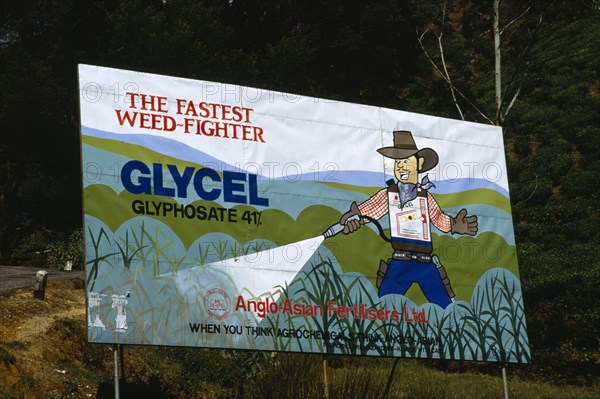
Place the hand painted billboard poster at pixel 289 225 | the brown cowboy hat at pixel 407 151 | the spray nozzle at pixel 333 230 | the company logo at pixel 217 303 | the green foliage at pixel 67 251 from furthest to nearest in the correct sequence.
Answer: the green foliage at pixel 67 251 < the brown cowboy hat at pixel 407 151 < the spray nozzle at pixel 333 230 < the company logo at pixel 217 303 < the hand painted billboard poster at pixel 289 225

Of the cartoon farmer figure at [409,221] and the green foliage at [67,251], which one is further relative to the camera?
the green foliage at [67,251]

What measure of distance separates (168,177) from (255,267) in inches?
54.7

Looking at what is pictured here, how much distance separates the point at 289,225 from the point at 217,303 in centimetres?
136

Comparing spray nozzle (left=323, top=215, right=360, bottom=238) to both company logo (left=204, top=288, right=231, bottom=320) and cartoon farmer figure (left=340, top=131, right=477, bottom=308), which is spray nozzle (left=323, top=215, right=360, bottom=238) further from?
company logo (left=204, top=288, right=231, bottom=320)

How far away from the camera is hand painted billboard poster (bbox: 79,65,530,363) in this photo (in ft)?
32.8

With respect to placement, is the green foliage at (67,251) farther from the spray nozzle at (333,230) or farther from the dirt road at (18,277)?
the spray nozzle at (333,230)

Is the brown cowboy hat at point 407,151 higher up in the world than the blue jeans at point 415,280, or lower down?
higher up

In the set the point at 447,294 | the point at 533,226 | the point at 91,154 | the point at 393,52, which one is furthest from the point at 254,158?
the point at 393,52

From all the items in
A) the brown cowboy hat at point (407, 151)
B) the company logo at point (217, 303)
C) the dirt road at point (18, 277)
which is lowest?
the company logo at point (217, 303)

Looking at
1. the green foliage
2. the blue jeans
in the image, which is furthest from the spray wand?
the green foliage

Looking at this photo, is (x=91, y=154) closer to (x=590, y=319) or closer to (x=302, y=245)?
(x=302, y=245)

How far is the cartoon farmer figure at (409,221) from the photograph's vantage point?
1170 centimetres

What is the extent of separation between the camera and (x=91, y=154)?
9.96 m

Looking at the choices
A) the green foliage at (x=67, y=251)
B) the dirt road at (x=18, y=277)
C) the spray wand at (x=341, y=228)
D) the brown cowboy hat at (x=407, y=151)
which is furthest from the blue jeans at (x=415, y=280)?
the green foliage at (x=67, y=251)
